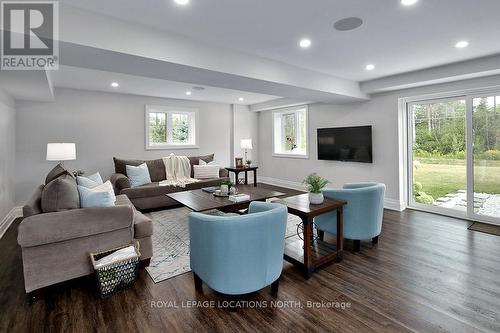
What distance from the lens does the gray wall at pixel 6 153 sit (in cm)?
382

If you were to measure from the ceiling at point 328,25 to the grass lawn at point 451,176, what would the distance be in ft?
5.63

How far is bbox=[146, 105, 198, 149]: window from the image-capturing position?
6.21 m

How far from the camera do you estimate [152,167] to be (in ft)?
18.4

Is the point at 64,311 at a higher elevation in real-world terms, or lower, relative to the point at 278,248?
lower

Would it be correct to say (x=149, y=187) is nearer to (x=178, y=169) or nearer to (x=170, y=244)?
(x=178, y=169)

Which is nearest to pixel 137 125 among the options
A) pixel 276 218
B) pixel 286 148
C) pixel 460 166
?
pixel 286 148

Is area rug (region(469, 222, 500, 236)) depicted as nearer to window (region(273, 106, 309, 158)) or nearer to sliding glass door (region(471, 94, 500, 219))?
sliding glass door (region(471, 94, 500, 219))

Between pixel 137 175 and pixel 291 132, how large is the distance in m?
4.23

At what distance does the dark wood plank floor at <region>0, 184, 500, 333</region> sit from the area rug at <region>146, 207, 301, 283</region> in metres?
0.13

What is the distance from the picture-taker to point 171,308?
2.10 m

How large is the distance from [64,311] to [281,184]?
593cm

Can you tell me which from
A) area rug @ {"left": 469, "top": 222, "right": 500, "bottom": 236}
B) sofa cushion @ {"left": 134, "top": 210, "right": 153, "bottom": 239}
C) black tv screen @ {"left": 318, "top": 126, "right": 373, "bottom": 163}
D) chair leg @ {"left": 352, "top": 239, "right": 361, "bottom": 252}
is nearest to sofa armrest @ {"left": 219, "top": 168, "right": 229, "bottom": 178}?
black tv screen @ {"left": 318, "top": 126, "right": 373, "bottom": 163}

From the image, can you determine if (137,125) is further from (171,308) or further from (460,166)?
(460,166)

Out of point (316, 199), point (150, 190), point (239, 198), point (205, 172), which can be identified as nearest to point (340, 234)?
point (316, 199)
